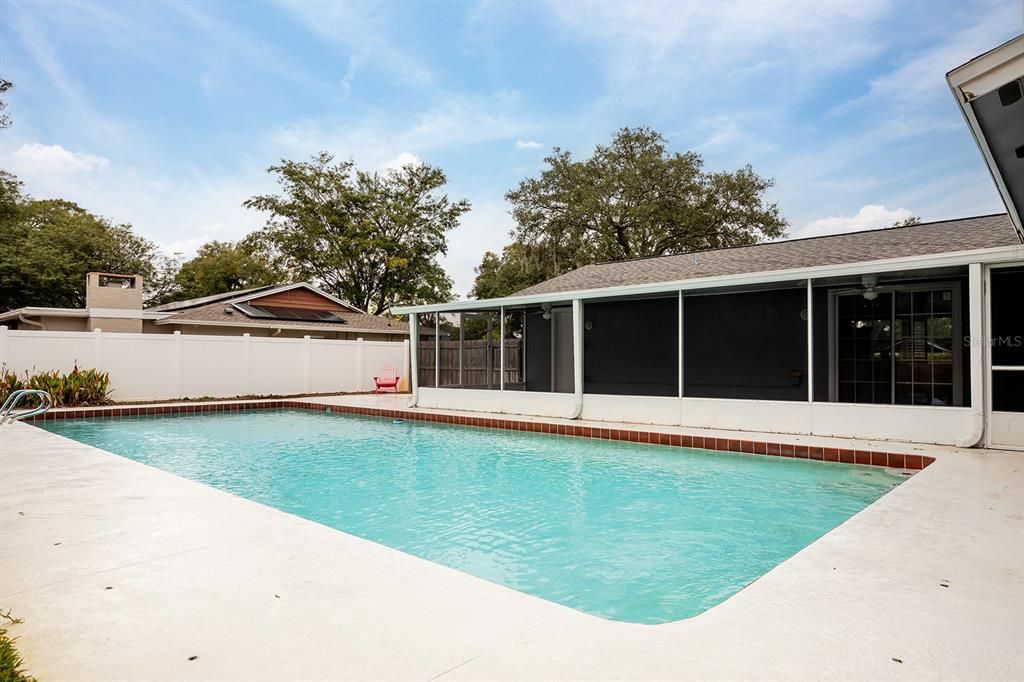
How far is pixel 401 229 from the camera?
29.2 meters

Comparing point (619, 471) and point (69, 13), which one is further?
point (69, 13)

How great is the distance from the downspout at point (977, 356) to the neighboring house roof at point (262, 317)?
1676 centimetres

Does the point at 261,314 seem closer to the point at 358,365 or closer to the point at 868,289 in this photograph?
the point at 358,365

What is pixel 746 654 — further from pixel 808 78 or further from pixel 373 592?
pixel 808 78

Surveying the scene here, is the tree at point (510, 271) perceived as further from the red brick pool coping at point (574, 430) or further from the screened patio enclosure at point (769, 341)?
the red brick pool coping at point (574, 430)

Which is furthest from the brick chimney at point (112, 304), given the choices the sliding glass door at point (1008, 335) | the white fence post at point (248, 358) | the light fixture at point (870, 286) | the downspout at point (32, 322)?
the sliding glass door at point (1008, 335)

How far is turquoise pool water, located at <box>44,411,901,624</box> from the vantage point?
3.54m

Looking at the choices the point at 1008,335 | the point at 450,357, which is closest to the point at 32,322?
the point at 450,357

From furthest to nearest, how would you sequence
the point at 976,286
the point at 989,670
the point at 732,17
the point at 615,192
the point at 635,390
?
the point at 615,192
the point at 732,17
the point at 635,390
the point at 976,286
the point at 989,670

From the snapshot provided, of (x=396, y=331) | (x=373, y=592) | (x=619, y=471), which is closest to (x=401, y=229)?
(x=396, y=331)

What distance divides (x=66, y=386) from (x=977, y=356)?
15.3 m

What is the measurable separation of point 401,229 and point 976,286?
2551cm

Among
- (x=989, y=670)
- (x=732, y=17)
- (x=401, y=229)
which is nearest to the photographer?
(x=989, y=670)

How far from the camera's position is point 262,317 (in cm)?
1852
